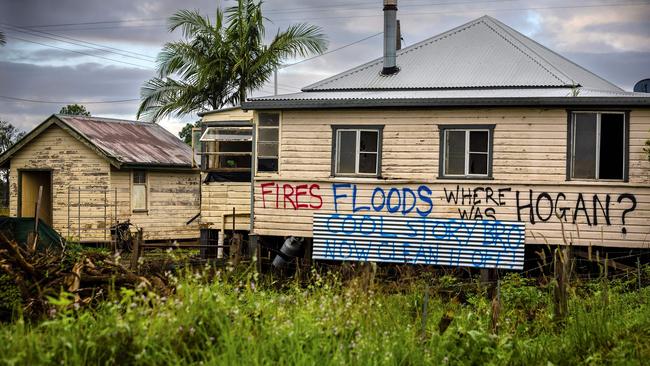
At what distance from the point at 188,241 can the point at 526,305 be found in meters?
18.8

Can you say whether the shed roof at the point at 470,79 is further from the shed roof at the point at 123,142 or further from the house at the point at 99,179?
the house at the point at 99,179

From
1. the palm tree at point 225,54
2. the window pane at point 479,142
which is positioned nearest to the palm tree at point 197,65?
the palm tree at point 225,54

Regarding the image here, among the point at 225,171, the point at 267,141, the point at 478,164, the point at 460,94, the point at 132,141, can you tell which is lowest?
the point at 225,171

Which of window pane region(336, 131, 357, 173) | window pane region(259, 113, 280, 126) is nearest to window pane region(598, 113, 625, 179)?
window pane region(336, 131, 357, 173)

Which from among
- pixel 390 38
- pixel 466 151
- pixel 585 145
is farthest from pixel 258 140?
pixel 585 145

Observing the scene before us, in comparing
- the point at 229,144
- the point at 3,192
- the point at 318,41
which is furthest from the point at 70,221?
the point at 3,192

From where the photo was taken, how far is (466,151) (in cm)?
1941

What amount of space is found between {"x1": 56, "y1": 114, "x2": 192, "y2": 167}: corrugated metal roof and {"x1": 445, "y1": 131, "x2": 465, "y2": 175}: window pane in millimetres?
11854

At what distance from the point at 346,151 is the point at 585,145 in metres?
5.24

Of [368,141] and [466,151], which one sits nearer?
[466,151]

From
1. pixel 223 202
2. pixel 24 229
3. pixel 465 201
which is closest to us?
pixel 465 201

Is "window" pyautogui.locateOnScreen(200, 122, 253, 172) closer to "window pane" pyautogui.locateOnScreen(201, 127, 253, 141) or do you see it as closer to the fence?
"window pane" pyautogui.locateOnScreen(201, 127, 253, 141)

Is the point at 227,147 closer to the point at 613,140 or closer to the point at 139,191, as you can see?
the point at 139,191

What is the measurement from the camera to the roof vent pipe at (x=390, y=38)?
22.4m
